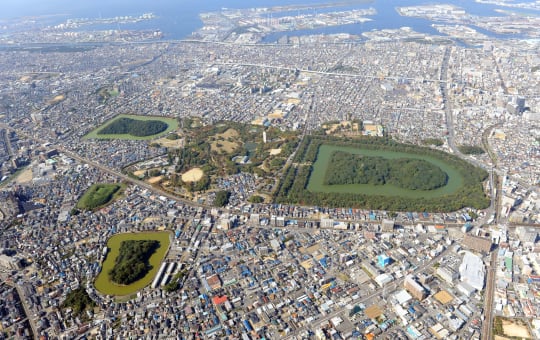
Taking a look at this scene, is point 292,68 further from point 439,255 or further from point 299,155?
point 439,255

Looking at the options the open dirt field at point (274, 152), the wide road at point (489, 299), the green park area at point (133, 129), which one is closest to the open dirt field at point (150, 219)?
the open dirt field at point (274, 152)

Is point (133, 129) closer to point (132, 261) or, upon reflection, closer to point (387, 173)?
point (132, 261)

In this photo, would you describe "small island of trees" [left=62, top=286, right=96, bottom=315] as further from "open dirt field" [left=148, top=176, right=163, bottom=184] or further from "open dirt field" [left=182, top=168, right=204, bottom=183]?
"open dirt field" [left=182, top=168, right=204, bottom=183]

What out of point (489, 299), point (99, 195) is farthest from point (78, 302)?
point (489, 299)

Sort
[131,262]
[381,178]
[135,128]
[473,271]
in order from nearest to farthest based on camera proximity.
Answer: [473,271]
[131,262]
[381,178]
[135,128]

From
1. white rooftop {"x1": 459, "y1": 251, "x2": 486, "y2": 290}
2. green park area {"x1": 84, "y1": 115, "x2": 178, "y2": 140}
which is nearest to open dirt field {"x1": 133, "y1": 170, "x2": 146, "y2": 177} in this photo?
green park area {"x1": 84, "y1": 115, "x2": 178, "y2": 140}

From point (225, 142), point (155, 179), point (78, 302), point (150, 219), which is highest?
point (225, 142)

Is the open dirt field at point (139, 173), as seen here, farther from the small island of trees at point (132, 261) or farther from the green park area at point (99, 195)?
the small island of trees at point (132, 261)
